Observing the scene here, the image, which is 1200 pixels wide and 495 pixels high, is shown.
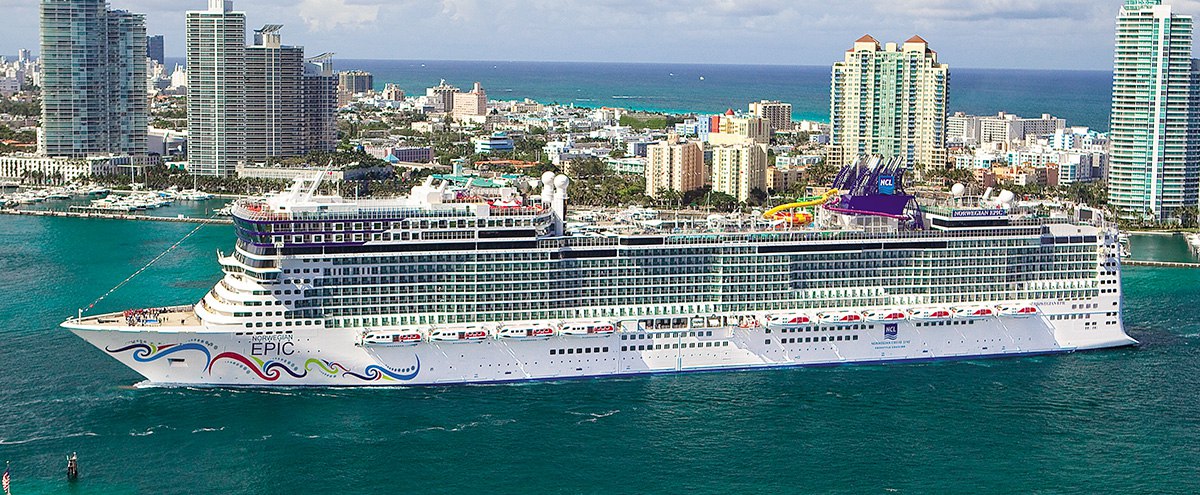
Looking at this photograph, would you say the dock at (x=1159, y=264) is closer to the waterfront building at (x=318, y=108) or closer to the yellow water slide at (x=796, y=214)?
the yellow water slide at (x=796, y=214)

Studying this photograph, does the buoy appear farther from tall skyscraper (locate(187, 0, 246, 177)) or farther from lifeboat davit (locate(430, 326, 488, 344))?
tall skyscraper (locate(187, 0, 246, 177))

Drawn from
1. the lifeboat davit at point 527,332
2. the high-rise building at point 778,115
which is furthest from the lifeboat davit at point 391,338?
the high-rise building at point 778,115

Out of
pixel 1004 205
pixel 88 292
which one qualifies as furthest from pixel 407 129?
pixel 1004 205

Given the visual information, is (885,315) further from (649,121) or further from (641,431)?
(649,121)

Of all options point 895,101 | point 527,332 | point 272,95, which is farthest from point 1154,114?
point 272,95

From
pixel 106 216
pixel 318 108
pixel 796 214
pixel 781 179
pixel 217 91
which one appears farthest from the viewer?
pixel 318 108

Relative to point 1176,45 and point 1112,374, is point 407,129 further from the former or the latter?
point 1112,374

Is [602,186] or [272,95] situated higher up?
[272,95]
